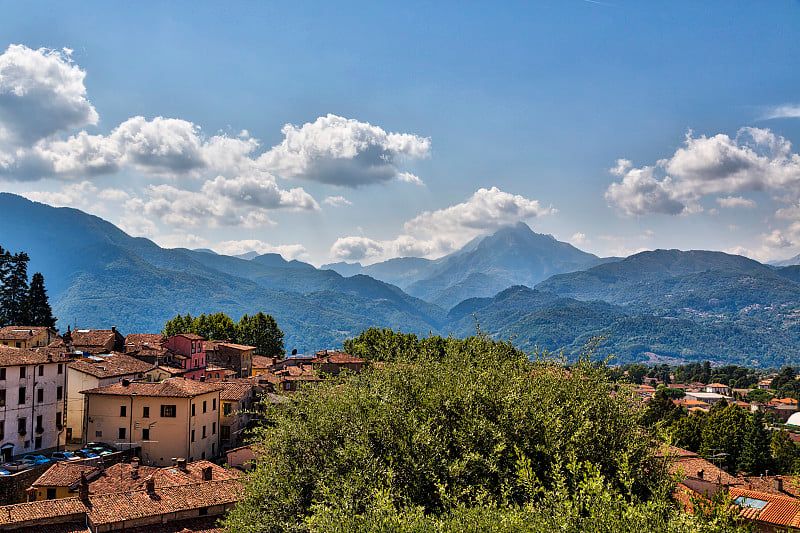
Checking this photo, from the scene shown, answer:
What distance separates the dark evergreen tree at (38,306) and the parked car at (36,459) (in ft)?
166

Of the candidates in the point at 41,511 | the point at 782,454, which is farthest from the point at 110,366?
the point at 782,454

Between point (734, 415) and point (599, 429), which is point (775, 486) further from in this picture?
point (599, 429)

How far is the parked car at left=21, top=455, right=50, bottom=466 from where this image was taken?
4091 cm

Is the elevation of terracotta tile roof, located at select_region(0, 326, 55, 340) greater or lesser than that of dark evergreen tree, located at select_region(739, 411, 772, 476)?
greater

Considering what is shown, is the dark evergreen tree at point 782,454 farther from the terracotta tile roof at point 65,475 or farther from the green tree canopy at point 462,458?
the terracotta tile roof at point 65,475

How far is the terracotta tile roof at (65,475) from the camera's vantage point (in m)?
33.9

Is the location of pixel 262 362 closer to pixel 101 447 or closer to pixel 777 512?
pixel 101 447

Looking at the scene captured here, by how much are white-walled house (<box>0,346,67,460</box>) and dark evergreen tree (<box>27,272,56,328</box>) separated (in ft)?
144

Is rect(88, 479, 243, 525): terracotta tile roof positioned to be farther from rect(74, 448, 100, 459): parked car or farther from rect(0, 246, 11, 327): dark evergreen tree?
rect(0, 246, 11, 327): dark evergreen tree

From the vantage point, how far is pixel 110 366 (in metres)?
55.3

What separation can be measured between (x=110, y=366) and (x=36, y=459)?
13.6 m

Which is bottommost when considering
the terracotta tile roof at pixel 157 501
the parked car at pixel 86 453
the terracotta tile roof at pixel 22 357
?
the parked car at pixel 86 453

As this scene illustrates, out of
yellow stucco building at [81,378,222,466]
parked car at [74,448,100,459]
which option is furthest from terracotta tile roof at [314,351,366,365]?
parked car at [74,448,100,459]

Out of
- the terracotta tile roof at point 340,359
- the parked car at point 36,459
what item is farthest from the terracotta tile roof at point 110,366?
the terracotta tile roof at point 340,359
